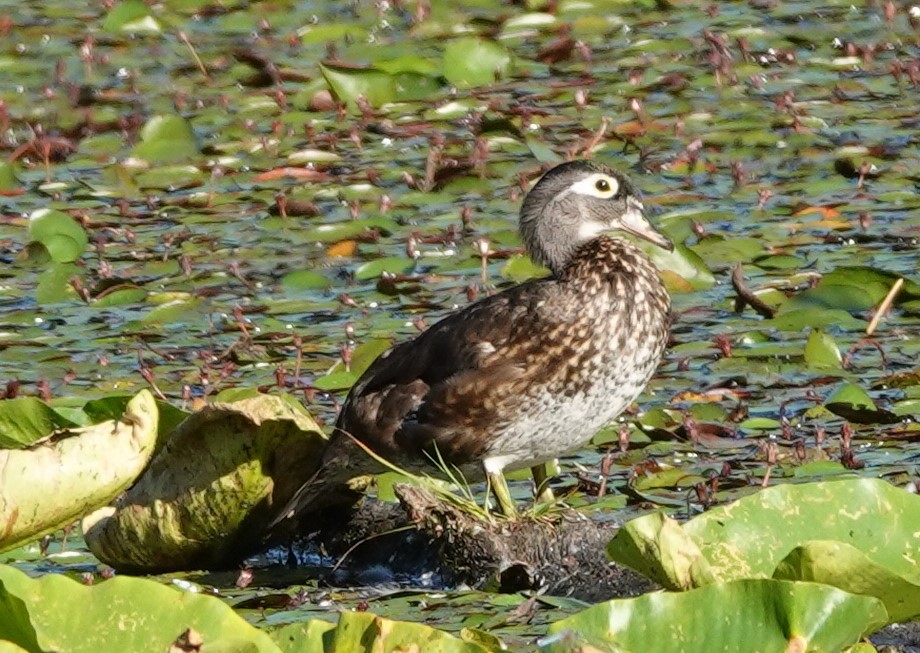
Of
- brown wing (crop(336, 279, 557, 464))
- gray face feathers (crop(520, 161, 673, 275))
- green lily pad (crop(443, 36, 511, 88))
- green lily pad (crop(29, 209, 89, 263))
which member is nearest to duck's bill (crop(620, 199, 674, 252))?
gray face feathers (crop(520, 161, 673, 275))

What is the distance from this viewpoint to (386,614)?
5426 millimetres

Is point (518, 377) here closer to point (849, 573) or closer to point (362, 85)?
point (849, 573)

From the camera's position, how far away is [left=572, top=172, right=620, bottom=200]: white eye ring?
6.57 meters

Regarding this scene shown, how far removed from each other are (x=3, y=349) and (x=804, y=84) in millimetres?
4634

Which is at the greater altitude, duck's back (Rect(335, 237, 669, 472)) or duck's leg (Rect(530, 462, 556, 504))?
duck's back (Rect(335, 237, 669, 472))

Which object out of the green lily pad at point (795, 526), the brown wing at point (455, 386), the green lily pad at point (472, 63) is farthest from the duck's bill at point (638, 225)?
the green lily pad at point (472, 63)

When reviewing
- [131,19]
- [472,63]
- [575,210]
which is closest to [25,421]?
[575,210]

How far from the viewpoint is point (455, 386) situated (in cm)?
600

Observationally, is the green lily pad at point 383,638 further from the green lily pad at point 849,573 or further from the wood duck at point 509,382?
the wood duck at point 509,382

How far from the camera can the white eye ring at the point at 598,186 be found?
6.57m

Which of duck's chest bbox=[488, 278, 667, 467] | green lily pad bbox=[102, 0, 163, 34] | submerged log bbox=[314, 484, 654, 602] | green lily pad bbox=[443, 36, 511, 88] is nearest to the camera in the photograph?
submerged log bbox=[314, 484, 654, 602]

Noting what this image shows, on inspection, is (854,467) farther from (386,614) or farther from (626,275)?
(386,614)

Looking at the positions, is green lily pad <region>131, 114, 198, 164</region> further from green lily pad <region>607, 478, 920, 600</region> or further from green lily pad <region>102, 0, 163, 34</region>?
green lily pad <region>607, 478, 920, 600</region>

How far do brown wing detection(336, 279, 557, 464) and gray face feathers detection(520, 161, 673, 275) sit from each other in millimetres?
424
